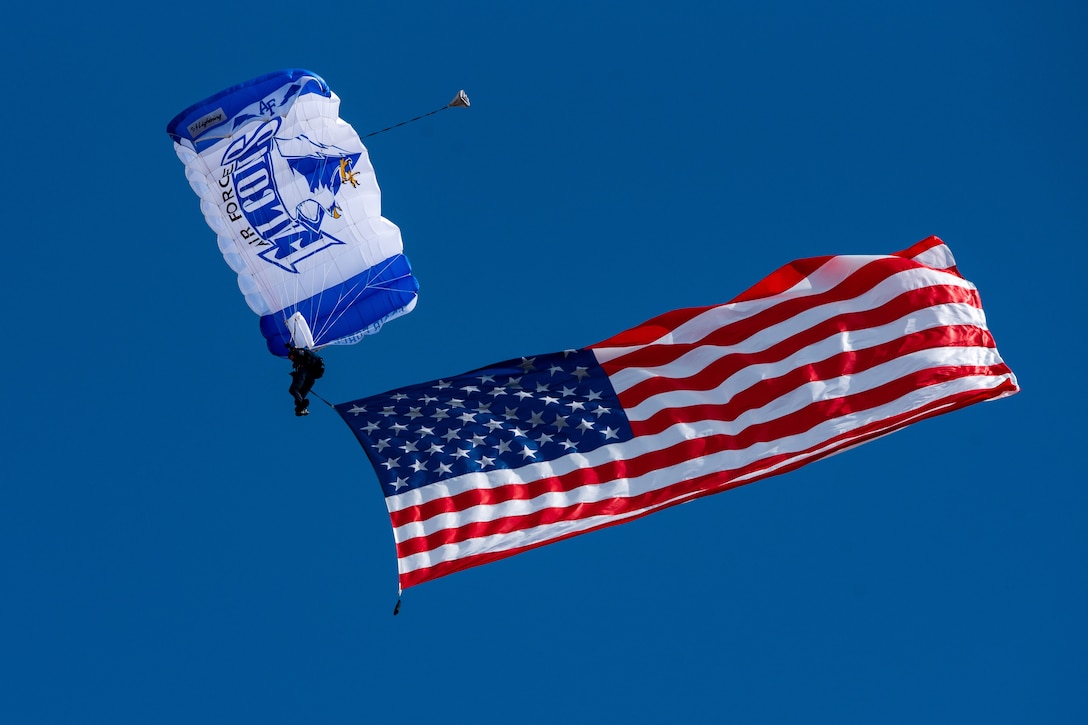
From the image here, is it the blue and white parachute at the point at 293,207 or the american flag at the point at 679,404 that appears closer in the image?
the american flag at the point at 679,404

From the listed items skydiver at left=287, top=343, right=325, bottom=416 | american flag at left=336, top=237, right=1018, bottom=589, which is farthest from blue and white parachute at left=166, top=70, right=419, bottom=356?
american flag at left=336, top=237, right=1018, bottom=589

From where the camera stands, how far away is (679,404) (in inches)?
658

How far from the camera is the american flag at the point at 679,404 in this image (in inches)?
620

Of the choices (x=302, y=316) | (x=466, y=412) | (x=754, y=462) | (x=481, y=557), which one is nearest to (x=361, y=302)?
(x=302, y=316)

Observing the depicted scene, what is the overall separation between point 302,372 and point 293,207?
2179 millimetres

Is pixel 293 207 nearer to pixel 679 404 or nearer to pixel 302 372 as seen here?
pixel 302 372

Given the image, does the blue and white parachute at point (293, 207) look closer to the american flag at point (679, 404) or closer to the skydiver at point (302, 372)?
the skydiver at point (302, 372)

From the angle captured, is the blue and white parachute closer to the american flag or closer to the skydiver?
the skydiver

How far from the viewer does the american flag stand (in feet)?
51.6

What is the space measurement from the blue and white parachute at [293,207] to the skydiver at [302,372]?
16cm

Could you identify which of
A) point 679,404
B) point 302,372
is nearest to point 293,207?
point 302,372

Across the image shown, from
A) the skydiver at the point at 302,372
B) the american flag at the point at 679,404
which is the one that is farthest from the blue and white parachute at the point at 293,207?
the american flag at the point at 679,404

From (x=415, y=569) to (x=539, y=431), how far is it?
242 cm

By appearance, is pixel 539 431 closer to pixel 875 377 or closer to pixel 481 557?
pixel 481 557
